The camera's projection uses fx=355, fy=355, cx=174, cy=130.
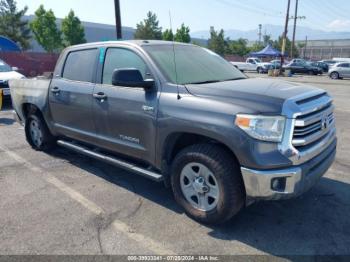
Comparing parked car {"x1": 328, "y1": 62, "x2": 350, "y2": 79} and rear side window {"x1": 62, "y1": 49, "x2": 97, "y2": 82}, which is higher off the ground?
rear side window {"x1": 62, "y1": 49, "x2": 97, "y2": 82}

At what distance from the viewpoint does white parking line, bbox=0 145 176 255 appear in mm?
3307

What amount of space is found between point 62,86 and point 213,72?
2.32 meters

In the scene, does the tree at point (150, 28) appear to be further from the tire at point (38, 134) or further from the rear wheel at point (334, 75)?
the tire at point (38, 134)

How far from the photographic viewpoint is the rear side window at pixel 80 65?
4867 mm

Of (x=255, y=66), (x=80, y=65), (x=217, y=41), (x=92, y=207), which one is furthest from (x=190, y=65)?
(x=217, y=41)

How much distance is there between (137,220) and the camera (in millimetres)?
3814

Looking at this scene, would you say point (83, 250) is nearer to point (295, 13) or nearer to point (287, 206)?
point (287, 206)

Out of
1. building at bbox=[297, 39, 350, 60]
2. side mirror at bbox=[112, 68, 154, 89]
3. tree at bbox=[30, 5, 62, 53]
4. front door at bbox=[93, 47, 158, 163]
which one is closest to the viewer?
side mirror at bbox=[112, 68, 154, 89]

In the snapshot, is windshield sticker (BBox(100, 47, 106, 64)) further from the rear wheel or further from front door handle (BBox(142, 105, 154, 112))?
the rear wheel

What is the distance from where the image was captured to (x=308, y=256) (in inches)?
124

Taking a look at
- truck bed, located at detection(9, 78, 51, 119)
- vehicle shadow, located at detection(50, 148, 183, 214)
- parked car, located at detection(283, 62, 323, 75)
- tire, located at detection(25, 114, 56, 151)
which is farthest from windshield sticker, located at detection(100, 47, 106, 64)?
parked car, located at detection(283, 62, 323, 75)

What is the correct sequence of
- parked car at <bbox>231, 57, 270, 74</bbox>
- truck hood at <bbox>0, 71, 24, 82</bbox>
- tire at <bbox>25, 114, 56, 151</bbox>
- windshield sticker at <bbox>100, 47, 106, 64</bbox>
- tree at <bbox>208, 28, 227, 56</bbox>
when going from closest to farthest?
windshield sticker at <bbox>100, 47, 106, 64</bbox>
tire at <bbox>25, 114, 56, 151</bbox>
truck hood at <bbox>0, 71, 24, 82</bbox>
parked car at <bbox>231, 57, 270, 74</bbox>
tree at <bbox>208, 28, 227, 56</bbox>

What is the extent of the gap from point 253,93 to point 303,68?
36.0 metres

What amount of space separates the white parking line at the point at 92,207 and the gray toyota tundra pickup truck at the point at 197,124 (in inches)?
21.9
